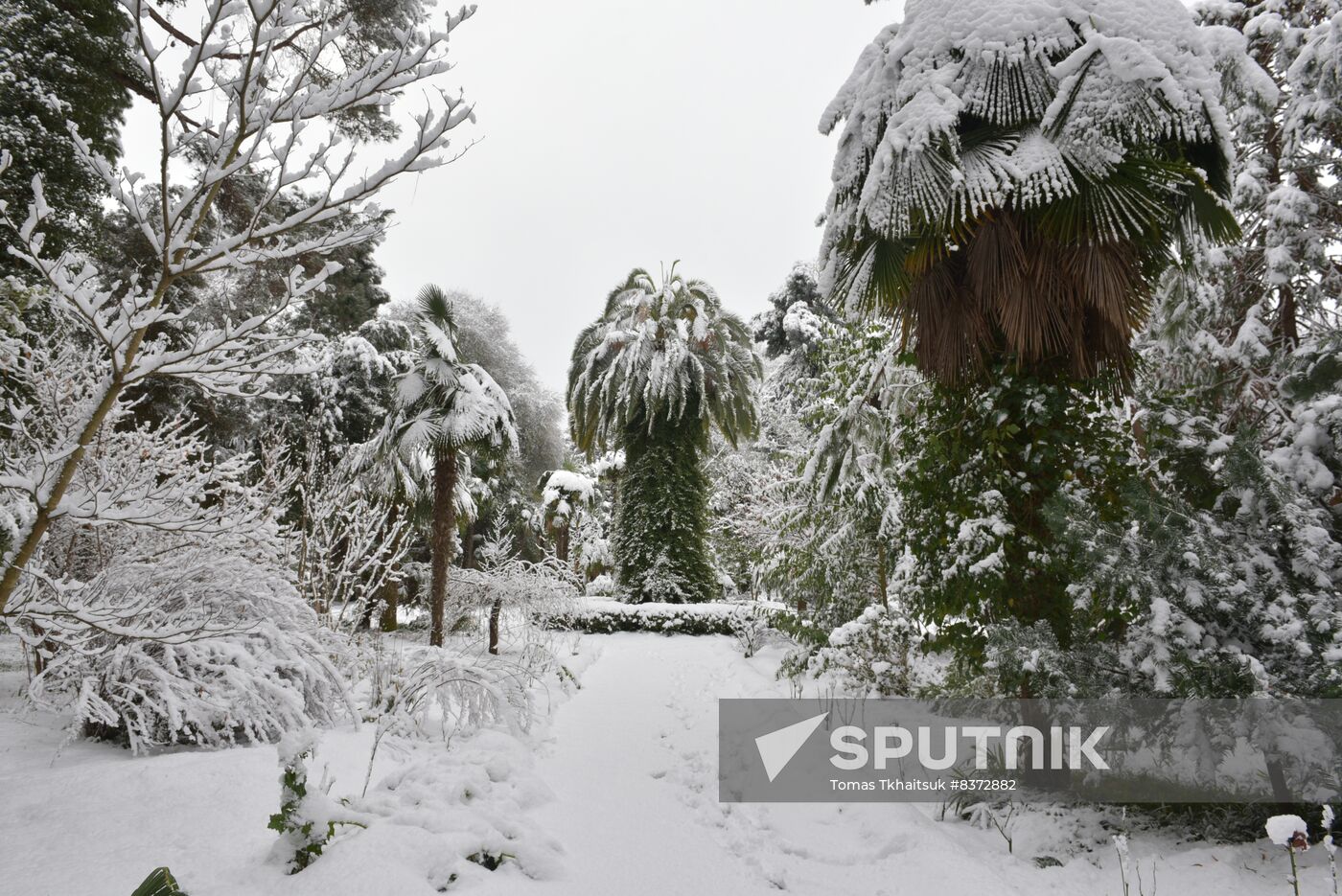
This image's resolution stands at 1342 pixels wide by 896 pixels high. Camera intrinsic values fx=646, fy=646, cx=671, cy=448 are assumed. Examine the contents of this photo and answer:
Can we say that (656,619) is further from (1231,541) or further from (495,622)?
(1231,541)

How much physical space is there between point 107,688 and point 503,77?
3.92m

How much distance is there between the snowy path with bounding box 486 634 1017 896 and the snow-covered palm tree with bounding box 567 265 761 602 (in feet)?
27.6

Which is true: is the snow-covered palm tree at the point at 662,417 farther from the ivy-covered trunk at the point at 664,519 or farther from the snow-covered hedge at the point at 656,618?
the snow-covered hedge at the point at 656,618

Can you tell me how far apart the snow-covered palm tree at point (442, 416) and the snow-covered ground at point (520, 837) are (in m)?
5.77

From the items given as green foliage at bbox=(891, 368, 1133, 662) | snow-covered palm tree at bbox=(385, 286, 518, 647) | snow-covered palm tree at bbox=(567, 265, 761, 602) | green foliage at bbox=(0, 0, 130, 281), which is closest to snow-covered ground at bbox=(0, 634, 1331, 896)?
green foliage at bbox=(891, 368, 1133, 662)

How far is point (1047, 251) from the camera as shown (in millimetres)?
4023

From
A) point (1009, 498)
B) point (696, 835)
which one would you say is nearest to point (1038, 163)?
point (1009, 498)

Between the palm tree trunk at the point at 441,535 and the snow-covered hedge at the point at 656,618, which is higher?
the palm tree trunk at the point at 441,535

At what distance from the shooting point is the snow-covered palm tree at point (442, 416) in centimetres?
990

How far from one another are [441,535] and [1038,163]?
358 inches

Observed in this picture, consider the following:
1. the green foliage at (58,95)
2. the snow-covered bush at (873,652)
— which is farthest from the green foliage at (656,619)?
the green foliage at (58,95)

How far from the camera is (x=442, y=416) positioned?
1017 centimetres

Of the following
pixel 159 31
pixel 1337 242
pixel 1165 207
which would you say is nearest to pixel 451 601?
pixel 159 31

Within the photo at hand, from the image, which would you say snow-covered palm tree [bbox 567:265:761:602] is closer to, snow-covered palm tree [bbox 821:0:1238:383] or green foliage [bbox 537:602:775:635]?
green foliage [bbox 537:602:775:635]
